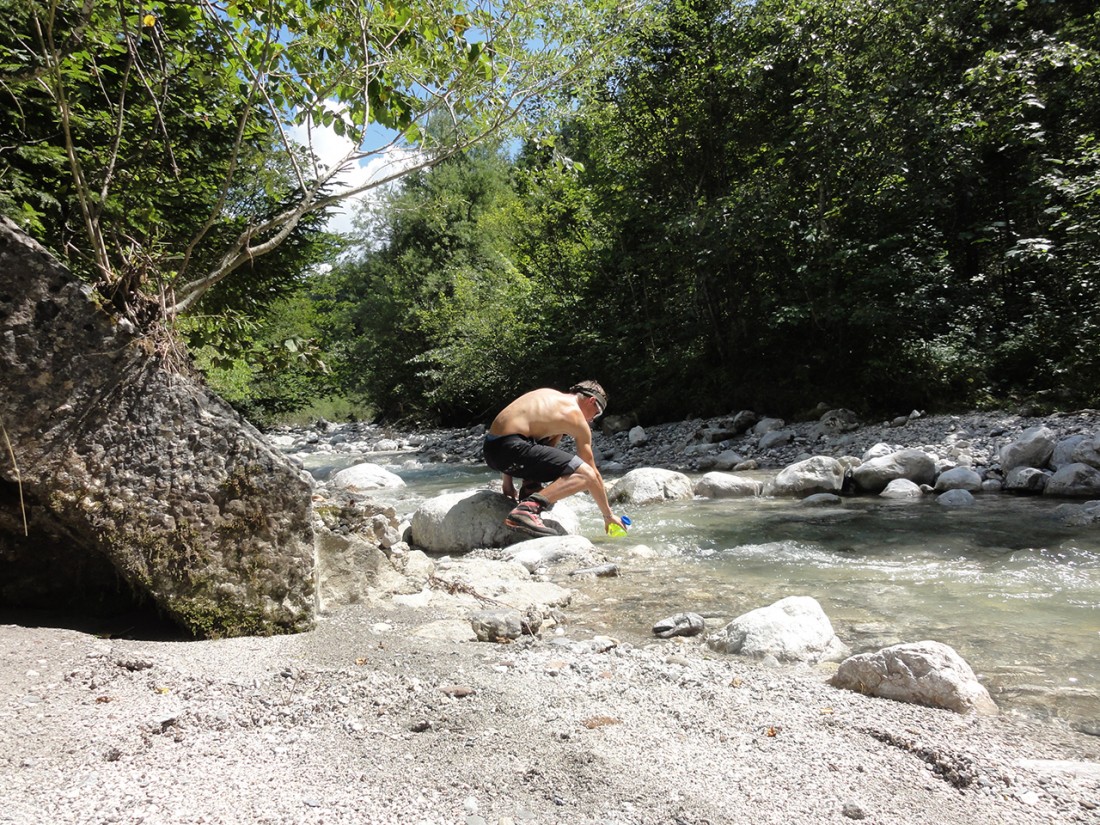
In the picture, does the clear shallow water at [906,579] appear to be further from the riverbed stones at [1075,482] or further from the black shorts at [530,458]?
the black shorts at [530,458]

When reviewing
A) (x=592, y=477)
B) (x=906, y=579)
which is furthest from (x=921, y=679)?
(x=592, y=477)

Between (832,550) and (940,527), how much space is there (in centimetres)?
153

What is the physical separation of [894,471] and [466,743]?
27.7 feet

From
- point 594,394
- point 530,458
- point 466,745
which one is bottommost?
point 466,745

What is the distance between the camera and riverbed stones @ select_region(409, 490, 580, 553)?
668cm

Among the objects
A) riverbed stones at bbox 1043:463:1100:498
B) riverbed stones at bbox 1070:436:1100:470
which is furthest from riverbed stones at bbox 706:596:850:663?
riverbed stones at bbox 1070:436:1100:470

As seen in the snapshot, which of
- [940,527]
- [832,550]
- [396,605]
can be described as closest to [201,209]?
[396,605]

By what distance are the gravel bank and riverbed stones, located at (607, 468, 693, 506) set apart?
19.5ft

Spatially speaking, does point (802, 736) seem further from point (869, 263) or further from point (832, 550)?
point (869, 263)

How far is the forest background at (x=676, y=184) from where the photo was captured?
13.3 feet

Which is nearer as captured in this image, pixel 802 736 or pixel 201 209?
pixel 802 736

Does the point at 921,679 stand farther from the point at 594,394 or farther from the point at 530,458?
the point at 594,394

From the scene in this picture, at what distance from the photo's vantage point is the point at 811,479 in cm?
934

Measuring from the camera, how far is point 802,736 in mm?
2416
